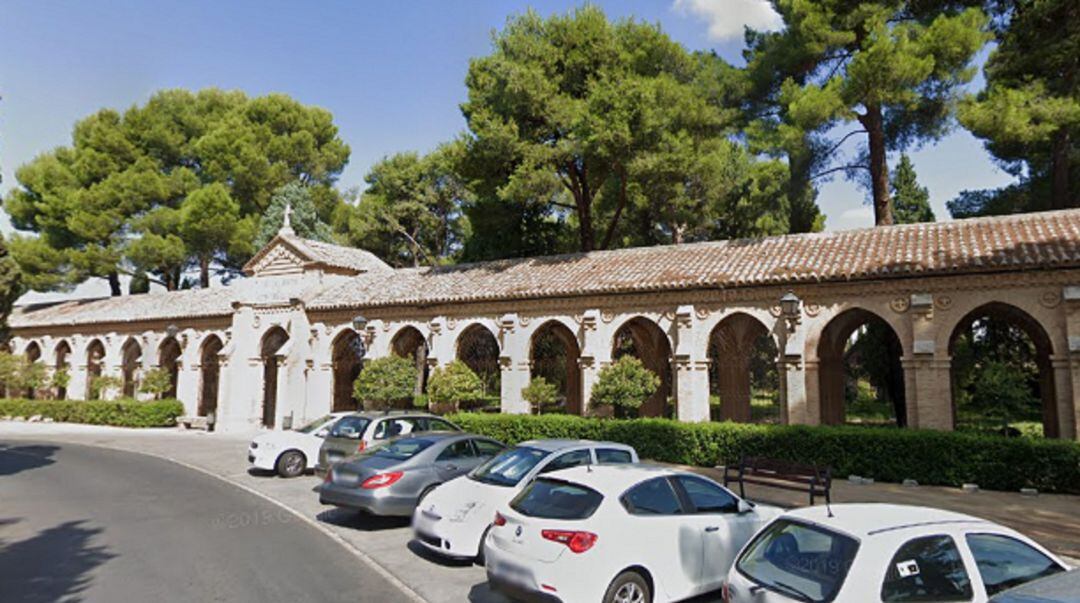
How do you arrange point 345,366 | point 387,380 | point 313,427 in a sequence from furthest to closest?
1. point 345,366
2. point 387,380
3. point 313,427

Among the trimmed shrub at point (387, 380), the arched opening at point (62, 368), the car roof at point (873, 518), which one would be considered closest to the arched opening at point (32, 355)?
the arched opening at point (62, 368)

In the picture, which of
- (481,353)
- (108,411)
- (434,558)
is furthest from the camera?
(481,353)

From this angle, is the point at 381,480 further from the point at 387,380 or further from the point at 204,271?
the point at 204,271

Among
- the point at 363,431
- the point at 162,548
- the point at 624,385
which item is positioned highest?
the point at 624,385

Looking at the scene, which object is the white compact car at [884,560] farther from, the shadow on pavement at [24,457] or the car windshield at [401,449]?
the shadow on pavement at [24,457]

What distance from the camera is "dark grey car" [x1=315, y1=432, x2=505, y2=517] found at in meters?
9.34

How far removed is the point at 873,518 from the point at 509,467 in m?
4.69

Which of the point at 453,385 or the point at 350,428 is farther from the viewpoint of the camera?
the point at 453,385

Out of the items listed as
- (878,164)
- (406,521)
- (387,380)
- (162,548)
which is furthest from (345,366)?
(878,164)

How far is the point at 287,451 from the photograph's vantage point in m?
14.7

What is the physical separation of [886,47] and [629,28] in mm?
10015

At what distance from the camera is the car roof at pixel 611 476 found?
606 cm

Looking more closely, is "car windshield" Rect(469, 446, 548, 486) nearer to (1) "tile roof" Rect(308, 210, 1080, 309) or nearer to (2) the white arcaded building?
(2) the white arcaded building

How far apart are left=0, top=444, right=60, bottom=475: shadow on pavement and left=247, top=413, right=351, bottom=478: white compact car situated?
614 centimetres
